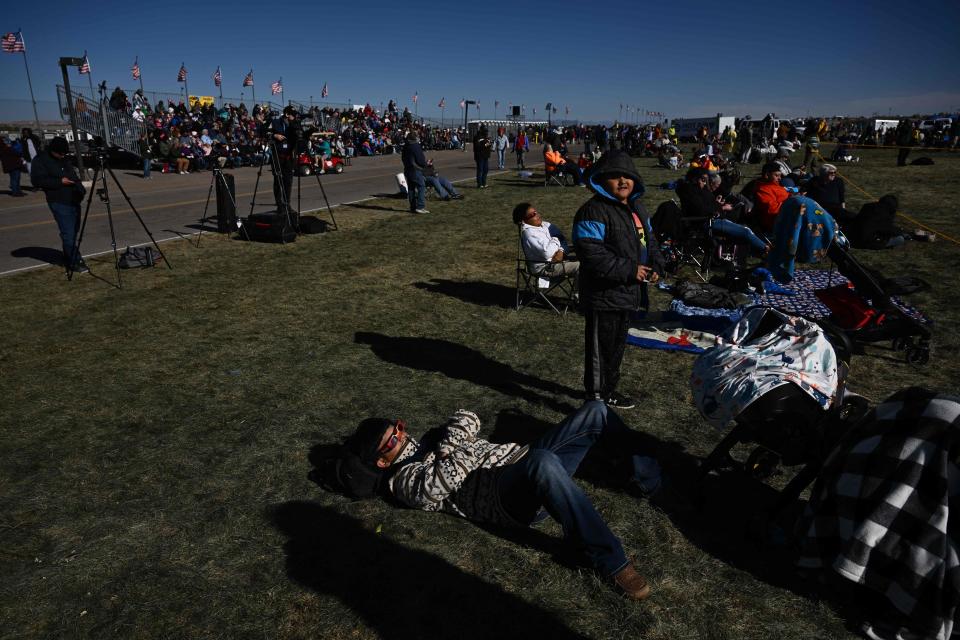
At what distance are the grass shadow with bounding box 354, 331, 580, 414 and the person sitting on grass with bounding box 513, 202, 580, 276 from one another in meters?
1.65

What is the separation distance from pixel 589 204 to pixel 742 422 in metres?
2.03

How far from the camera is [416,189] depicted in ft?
50.3

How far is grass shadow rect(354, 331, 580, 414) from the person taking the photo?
560cm

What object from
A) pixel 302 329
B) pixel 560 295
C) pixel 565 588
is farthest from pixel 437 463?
pixel 560 295

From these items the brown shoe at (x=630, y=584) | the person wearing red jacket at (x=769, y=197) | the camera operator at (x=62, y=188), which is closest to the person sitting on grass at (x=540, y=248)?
the person wearing red jacket at (x=769, y=197)

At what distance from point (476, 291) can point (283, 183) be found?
6189 millimetres

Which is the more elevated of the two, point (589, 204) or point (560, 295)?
point (589, 204)

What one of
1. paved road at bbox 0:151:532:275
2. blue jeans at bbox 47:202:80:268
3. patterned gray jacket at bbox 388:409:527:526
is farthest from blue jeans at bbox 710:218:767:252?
paved road at bbox 0:151:532:275

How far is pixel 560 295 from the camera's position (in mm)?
8570

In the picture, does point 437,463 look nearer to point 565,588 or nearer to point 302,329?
point 565,588

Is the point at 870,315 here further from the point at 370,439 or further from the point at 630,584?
the point at 370,439

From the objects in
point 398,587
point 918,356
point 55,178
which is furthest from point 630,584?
point 55,178

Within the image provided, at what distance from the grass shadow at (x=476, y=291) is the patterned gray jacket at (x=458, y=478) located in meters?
4.53

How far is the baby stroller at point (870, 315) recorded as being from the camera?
19.8ft
